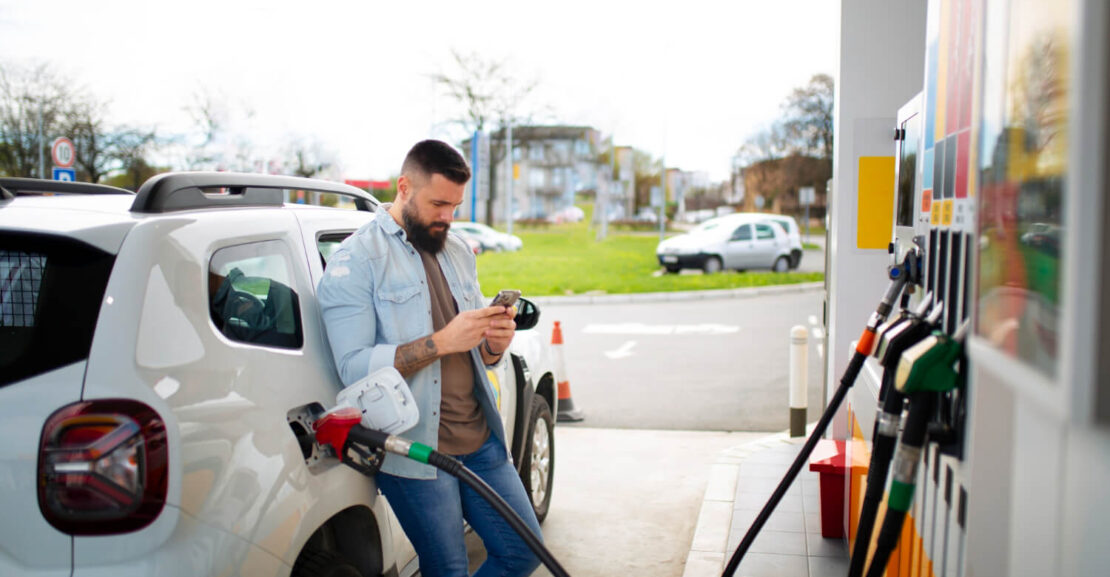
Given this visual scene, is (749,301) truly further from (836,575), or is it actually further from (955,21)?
(955,21)

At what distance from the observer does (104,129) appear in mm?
32969

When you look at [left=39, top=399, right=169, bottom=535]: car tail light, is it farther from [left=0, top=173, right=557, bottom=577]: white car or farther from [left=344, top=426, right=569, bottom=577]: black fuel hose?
[left=344, top=426, right=569, bottom=577]: black fuel hose

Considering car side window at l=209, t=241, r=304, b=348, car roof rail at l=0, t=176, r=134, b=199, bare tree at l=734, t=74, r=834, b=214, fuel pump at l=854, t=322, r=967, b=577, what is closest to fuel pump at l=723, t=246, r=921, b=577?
fuel pump at l=854, t=322, r=967, b=577

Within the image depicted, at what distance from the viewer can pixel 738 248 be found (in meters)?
24.8

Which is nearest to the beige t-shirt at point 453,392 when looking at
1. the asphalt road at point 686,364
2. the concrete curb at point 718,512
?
the concrete curb at point 718,512

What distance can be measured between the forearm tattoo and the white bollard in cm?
438

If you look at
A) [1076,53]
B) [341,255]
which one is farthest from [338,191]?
[1076,53]

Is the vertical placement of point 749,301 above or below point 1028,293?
below

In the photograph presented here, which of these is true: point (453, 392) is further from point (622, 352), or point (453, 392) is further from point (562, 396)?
point (622, 352)

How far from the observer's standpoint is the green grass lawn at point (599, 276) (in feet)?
67.1

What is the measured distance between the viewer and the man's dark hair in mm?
2830

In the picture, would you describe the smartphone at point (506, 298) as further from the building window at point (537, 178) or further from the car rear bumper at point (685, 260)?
the building window at point (537, 178)

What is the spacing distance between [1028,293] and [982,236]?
346mm

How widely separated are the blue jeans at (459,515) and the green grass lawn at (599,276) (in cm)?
1653
